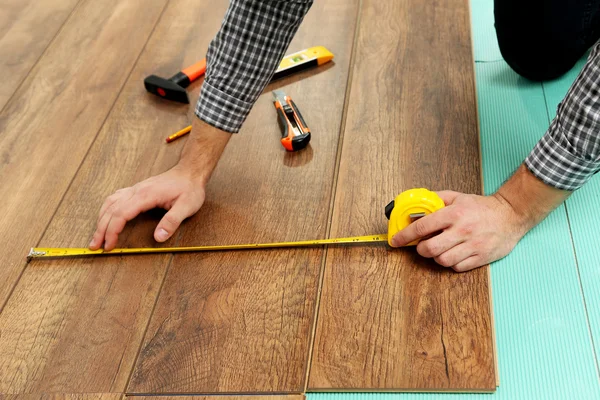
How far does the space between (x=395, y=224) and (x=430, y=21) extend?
119cm

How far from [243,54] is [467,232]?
2.45 feet

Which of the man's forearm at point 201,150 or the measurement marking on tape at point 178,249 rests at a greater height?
the man's forearm at point 201,150

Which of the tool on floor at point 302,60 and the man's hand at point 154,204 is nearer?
the man's hand at point 154,204

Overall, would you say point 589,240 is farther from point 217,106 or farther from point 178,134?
point 178,134

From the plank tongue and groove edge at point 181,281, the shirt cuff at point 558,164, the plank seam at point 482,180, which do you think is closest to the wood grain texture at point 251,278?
the plank tongue and groove edge at point 181,281

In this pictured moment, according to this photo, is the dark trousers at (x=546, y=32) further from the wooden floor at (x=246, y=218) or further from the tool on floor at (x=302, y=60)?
the tool on floor at (x=302, y=60)

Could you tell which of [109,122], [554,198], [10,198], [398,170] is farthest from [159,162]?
[554,198]

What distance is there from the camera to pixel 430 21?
2.42 m

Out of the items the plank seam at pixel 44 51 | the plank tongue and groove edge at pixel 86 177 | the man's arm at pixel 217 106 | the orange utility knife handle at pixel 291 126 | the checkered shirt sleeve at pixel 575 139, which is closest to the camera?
the checkered shirt sleeve at pixel 575 139

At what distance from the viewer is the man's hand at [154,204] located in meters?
1.67

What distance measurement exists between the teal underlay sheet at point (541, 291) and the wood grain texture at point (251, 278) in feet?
0.56

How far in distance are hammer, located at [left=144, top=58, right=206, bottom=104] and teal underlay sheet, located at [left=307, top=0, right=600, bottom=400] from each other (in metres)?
1.03

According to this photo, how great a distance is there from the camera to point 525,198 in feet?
5.07

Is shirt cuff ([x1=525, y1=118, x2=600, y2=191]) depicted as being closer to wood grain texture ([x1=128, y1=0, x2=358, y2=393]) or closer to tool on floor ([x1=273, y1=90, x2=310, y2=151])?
wood grain texture ([x1=128, y1=0, x2=358, y2=393])
